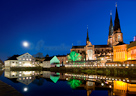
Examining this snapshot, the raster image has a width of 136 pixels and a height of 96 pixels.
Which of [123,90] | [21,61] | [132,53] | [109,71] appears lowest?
[123,90]

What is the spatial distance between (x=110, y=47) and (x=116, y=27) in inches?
806

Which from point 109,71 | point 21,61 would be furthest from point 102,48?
point 109,71

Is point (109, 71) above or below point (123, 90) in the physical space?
above

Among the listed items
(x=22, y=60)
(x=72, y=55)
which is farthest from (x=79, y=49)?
(x=22, y=60)

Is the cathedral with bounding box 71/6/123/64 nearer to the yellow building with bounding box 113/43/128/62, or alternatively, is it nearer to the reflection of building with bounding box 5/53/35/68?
the yellow building with bounding box 113/43/128/62

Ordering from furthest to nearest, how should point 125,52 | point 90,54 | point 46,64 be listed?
point 90,54
point 46,64
point 125,52

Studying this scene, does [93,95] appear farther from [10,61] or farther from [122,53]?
[10,61]

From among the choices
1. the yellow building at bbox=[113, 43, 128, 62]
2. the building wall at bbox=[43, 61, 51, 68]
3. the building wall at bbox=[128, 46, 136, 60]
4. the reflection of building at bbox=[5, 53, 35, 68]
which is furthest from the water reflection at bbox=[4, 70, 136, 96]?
the reflection of building at bbox=[5, 53, 35, 68]

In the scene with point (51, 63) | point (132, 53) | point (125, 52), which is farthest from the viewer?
point (51, 63)

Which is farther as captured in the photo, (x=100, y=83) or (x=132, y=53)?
(x=132, y=53)

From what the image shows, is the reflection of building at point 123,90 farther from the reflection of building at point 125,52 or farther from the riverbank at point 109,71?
the reflection of building at point 125,52

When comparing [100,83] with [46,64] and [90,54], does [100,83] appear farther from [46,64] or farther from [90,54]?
[90,54]

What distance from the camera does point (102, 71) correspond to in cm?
4456

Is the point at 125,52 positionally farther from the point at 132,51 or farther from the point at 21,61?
the point at 21,61
